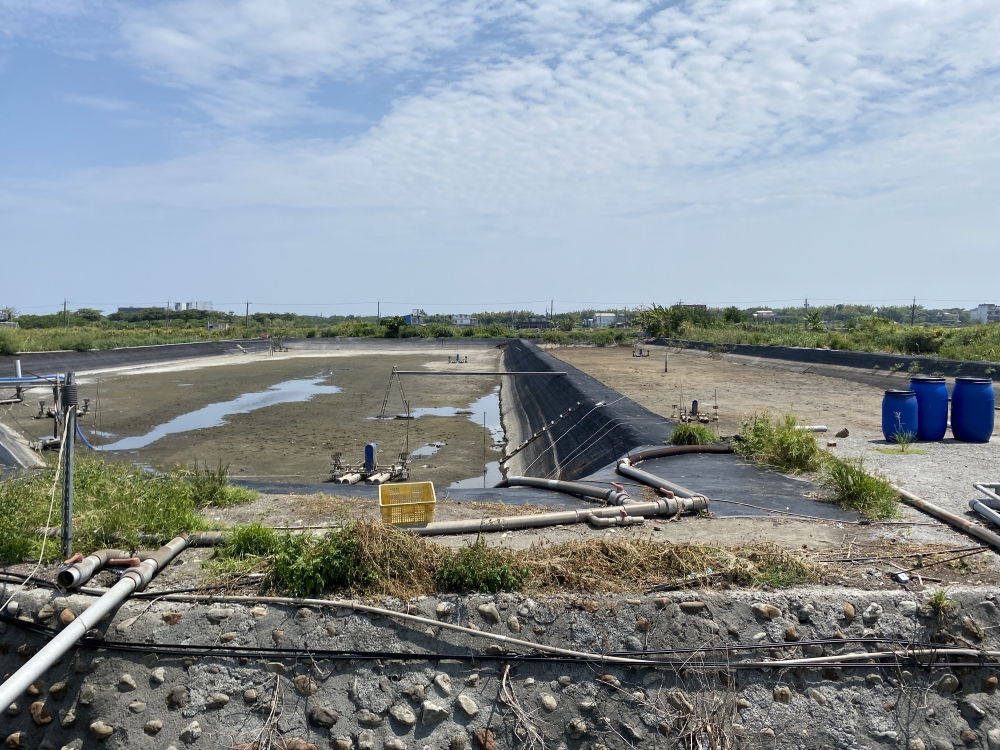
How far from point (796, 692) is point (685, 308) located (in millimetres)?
49645

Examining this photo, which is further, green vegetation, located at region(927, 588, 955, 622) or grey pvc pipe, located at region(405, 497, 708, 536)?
grey pvc pipe, located at region(405, 497, 708, 536)

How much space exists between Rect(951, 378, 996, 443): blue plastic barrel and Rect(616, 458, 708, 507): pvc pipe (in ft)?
16.1

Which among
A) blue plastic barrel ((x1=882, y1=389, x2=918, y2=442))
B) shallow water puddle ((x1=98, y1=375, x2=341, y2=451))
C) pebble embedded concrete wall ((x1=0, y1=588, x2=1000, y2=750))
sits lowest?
shallow water puddle ((x1=98, y1=375, x2=341, y2=451))

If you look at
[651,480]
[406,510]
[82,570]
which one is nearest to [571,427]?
[651,480]

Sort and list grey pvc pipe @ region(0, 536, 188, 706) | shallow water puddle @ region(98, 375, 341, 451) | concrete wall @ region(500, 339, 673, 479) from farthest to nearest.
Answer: shallow water puddle @ region(98, 375, 341, 451), concrete wall @ region(500, 339, 673, 479), grey pvc pipe @ region(0, 536, 188, 706)

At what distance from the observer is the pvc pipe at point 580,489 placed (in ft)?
23.3

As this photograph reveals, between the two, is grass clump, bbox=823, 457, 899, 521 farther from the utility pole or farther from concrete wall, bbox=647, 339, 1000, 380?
concrete wall, bbox=647, 339, 1000, 380

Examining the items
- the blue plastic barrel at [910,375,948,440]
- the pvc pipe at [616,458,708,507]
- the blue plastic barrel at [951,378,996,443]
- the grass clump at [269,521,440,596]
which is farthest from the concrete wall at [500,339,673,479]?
the grass clump at [269,521,440,596]

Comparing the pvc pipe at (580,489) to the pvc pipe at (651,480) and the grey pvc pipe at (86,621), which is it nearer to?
the pvc pipe at (651,480)

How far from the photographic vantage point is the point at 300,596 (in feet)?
16.1

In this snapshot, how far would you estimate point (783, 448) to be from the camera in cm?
927

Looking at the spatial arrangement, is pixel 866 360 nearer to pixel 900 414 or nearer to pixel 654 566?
pixel 900 414

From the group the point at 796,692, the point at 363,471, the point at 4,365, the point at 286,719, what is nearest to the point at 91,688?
the point at 286,719

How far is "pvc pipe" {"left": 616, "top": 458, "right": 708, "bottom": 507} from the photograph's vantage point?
7.56 m
